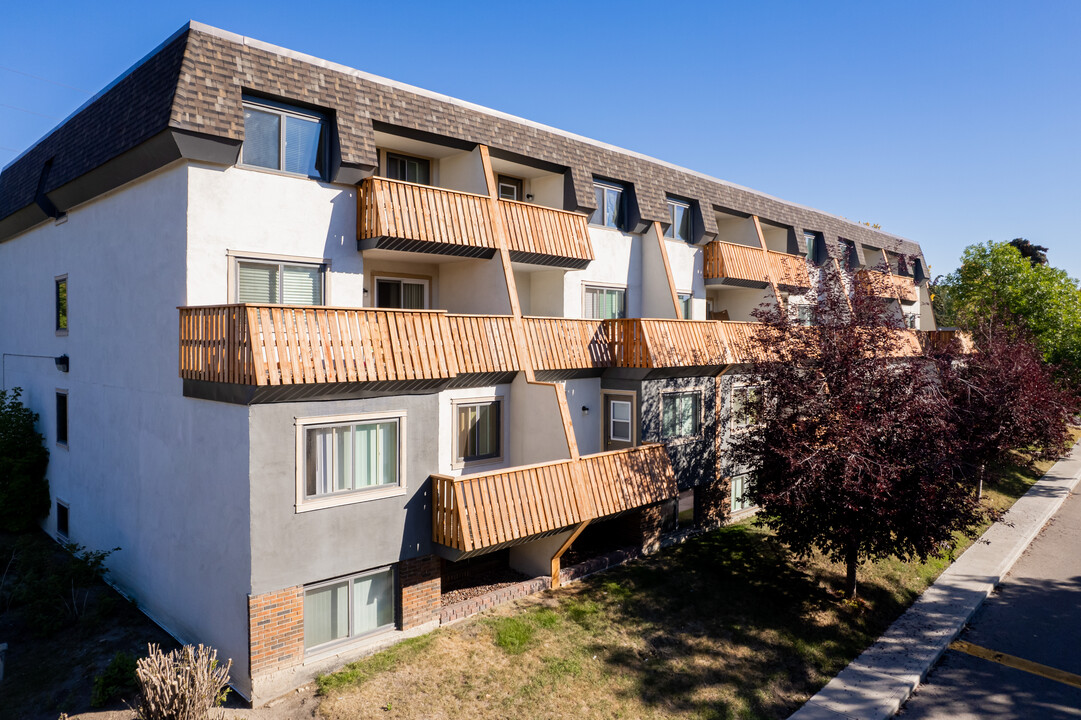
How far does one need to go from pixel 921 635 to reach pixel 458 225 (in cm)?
1413

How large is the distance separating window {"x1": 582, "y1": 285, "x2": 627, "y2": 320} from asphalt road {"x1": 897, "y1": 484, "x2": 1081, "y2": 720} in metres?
11.7

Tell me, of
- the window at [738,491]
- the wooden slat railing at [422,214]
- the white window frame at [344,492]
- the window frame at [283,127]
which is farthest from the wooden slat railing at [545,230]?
the window at [738,491]

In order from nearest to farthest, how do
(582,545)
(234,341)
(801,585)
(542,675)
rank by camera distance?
(234,341), (542,675), (801,585), (582,545)

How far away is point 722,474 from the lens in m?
19.2

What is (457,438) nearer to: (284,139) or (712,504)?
(284,139)

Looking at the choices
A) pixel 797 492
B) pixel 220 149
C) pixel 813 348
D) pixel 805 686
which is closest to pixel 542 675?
pixel 805 686

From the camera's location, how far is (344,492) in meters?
11.1

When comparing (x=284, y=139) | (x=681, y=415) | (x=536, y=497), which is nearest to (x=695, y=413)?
(x=681, y=415)

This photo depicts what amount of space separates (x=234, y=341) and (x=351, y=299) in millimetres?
3680

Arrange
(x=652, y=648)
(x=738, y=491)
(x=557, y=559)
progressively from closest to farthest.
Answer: (x=652, y=648), (x=557, y=559), (x=738, y=491)

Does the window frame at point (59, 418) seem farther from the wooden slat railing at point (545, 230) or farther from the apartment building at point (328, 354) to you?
the wooden slat railing at point (545, 230)

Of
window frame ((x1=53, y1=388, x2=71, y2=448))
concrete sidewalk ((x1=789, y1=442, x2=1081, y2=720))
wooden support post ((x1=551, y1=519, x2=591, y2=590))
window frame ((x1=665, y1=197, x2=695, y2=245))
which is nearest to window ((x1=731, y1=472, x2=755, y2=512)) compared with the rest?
concrete sidewalk ((x1=789, y1=442, x2=1081, y2=720))

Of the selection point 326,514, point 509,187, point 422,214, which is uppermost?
point 509,187

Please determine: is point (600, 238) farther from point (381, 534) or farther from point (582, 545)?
point (381, 534)
